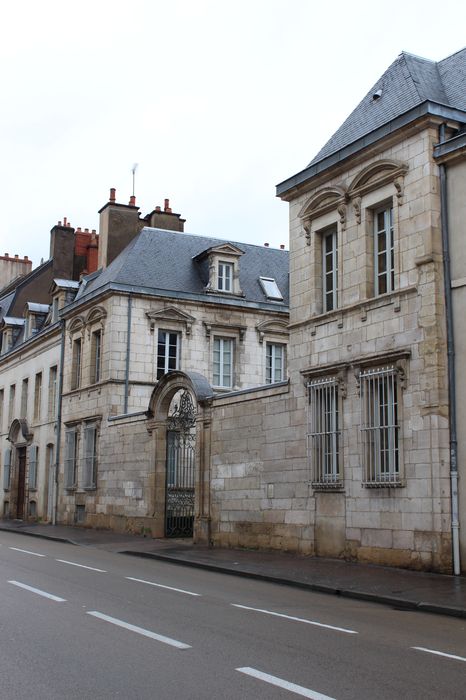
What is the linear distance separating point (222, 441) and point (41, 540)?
714 cm

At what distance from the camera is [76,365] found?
3045cm

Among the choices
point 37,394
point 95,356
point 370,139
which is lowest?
point 37,394

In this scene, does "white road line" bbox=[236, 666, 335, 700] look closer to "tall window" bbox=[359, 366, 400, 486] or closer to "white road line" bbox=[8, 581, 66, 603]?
"white road line" bbox=[8, 581, 66, 603]

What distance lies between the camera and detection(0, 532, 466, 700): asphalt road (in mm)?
6016

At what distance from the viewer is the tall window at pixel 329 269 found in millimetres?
17453

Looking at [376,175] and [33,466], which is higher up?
[376,175]

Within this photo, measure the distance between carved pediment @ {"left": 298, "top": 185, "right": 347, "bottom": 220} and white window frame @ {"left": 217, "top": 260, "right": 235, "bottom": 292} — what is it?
11580mm

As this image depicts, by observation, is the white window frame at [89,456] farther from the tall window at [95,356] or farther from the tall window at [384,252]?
the tall window at [384,252]

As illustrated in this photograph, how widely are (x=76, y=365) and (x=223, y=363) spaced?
18.0 ft

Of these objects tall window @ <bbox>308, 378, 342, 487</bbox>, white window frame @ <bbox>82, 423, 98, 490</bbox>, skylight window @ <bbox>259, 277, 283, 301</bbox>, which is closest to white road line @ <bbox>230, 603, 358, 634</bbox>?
tall window @ <bbox>308, 378, 342, 487</bbox>

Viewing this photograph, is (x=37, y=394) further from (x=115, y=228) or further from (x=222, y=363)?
(x=222, y=363)

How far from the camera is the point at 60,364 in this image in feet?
103

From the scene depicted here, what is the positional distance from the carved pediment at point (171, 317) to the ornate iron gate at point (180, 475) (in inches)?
187

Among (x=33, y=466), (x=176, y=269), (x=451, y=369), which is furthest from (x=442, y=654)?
(x=33, y=466)
